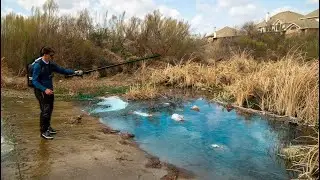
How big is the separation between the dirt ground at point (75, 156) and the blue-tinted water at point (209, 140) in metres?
0.47

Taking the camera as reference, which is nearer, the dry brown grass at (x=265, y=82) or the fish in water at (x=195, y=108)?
the dry brown grass at (x=265, y=82)

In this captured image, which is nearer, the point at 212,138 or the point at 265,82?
the point at 212,138

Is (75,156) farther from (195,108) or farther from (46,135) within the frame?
(195,108)

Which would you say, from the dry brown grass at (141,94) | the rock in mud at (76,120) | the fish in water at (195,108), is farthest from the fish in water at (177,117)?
the dry brown grass at (141,94)

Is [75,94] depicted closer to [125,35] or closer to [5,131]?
[5,131]

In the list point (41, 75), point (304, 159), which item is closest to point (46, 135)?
point (41, 75)

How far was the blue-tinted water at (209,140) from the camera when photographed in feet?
20.3

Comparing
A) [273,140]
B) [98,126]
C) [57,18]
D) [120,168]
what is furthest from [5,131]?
[57,18]

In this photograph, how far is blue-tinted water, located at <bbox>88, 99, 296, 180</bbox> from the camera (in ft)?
20.3

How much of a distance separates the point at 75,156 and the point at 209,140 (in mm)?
2821

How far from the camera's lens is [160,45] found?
21.3 metres

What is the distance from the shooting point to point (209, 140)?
7828mm

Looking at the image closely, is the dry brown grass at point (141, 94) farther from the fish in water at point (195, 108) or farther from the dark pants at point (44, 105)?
the dark pants at point (44, 105)

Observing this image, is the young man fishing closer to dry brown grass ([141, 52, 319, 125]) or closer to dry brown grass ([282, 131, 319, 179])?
dry brown grass ([282, 131, 319, 179])
